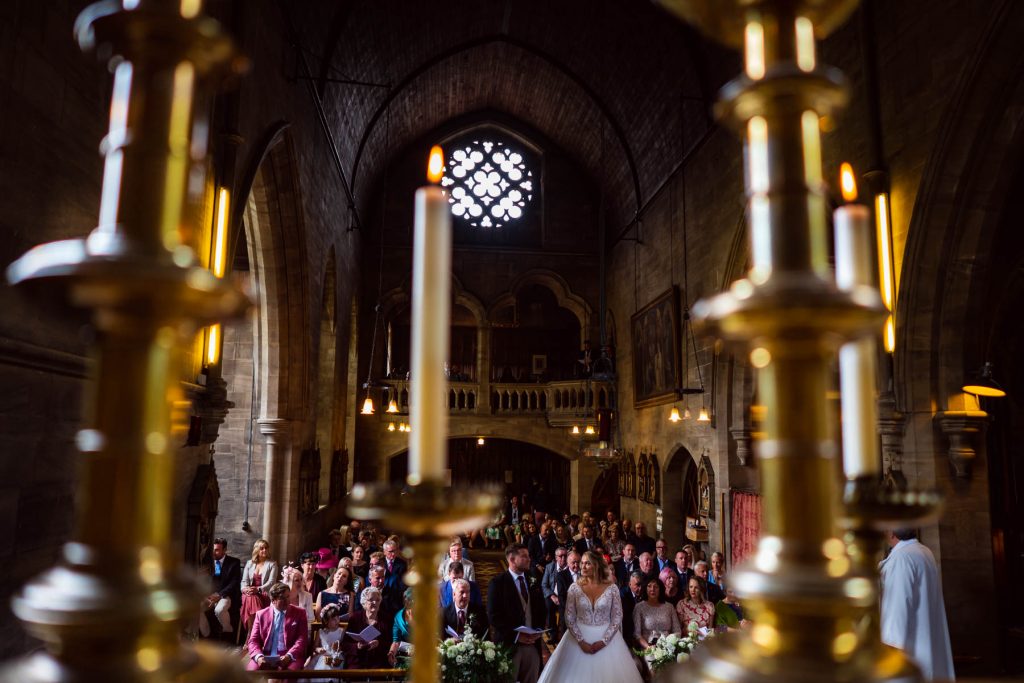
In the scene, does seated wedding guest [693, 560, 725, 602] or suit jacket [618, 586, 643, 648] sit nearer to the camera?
suit jacket [618, 586, 643, 648]

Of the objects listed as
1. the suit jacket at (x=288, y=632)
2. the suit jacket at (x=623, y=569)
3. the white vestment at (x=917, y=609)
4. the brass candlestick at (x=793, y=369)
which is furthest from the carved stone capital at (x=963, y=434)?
the brass candlestick at (x=793, y=369)

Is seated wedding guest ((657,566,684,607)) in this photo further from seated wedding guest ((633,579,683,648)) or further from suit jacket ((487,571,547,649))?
suit jacket ((487,571,547,649))

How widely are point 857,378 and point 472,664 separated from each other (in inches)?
145

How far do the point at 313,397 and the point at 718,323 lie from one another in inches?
381

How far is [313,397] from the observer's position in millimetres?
9734

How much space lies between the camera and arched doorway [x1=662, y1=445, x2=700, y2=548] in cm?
1221

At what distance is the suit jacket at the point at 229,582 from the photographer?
6.71m

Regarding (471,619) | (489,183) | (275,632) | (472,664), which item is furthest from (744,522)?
(489,183)

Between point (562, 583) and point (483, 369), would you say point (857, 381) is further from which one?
point (483, 369)

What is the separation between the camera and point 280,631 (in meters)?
5.06

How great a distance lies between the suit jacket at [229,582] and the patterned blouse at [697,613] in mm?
4282

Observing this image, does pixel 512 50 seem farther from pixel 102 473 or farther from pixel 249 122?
pixel 102 473

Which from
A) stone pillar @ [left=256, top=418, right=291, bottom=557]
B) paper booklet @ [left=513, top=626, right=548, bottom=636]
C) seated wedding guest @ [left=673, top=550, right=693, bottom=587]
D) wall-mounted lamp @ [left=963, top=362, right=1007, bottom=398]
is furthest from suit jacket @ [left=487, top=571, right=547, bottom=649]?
stone pillar @ [left=256, top=418, right=291, bottom=557]

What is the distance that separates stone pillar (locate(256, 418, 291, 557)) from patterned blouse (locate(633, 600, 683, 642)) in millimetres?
5094
